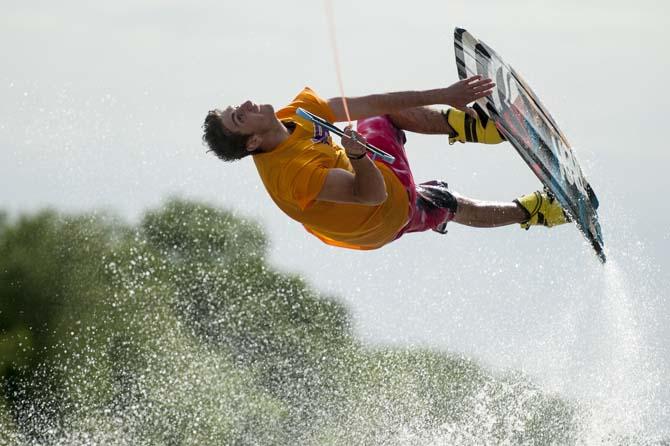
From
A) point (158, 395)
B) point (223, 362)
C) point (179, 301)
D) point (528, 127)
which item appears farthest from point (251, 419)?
point (528, 127)

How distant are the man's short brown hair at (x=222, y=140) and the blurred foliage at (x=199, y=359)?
6218 mm

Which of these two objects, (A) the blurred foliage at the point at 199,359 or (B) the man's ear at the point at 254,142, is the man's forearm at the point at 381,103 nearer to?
(B) the man's ear at the point at 254,142

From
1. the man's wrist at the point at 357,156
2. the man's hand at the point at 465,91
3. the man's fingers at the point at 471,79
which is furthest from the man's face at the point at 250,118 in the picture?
the man's fingers at the point at 471,79

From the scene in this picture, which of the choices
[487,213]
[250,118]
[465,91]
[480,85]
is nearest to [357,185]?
[250,118]

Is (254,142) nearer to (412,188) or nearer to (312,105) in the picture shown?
(312,105)

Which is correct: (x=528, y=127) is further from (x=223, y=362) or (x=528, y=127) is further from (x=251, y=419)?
(x=223, y=362)

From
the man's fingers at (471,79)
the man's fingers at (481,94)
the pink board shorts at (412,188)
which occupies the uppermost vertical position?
the man's fingers at (471,79)

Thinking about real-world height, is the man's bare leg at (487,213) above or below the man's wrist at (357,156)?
below

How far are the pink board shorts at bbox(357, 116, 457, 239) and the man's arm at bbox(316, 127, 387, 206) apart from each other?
641 mm

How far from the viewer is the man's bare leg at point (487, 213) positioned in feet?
29.6

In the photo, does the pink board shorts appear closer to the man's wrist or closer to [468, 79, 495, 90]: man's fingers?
[468, 79, 495, 90]: man's fingers

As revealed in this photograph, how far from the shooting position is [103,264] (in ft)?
104

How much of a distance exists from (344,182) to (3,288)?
2502 centimetres

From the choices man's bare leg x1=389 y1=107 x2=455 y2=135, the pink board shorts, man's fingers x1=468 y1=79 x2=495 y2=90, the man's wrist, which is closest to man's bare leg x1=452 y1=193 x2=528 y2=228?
the pink board shorts
